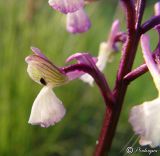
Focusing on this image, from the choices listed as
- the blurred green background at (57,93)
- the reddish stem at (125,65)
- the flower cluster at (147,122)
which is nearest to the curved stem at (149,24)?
the reddish stem at (125,65)

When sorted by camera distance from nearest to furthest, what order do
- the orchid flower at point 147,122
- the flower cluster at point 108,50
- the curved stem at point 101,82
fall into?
1. the orchid flower at point 147,122
2. the curved stem at point 101,82
3. the flower cluster at point 108,50

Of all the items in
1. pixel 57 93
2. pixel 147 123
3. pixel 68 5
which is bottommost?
pixel 57 93

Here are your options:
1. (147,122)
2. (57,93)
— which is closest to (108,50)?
(147,122)

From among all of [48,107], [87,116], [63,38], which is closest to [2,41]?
[63,38]

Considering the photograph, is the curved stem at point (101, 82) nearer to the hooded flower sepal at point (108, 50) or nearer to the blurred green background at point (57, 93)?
the hooded flower sepal at point (108, 50)

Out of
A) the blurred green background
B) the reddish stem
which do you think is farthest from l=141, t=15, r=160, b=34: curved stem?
the blurred green background

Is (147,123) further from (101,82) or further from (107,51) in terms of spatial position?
(107,51)

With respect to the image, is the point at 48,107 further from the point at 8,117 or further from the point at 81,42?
the point at 81,42
